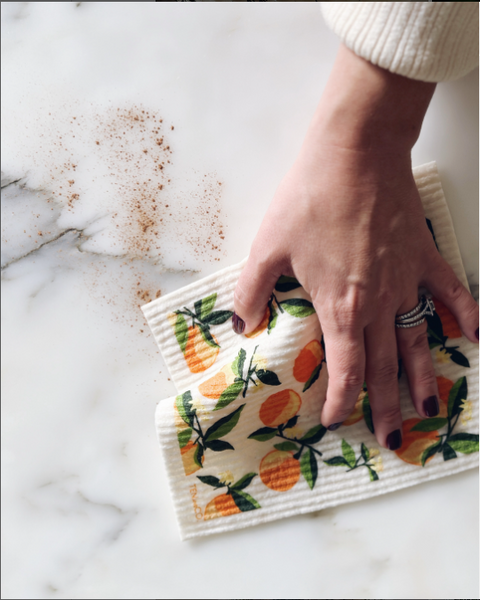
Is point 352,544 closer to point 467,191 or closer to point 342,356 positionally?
point 342,356

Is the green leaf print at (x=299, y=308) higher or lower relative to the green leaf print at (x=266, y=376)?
higher

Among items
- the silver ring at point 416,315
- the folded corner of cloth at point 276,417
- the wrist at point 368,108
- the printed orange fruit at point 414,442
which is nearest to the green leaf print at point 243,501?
the folded corner of cloth at point 276,417

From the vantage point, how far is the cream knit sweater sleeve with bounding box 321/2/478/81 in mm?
418

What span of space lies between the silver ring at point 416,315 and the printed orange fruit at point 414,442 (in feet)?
0.46

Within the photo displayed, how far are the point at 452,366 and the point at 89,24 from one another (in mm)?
680

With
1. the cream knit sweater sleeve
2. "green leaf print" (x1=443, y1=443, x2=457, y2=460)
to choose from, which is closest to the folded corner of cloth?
"green leaf print" (x1=443, y1=443, x2=457, y2=460)

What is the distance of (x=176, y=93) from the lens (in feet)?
1.95

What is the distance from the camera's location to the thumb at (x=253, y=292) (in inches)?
20.6

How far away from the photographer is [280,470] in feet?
1.95

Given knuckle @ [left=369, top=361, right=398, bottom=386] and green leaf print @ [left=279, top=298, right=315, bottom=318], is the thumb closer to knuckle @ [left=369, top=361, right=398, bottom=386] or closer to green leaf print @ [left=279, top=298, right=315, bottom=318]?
green leaf print @ [left=279, top=298, right=315, bottom=318]

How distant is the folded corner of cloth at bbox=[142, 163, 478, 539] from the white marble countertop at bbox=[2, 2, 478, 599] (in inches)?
1.6

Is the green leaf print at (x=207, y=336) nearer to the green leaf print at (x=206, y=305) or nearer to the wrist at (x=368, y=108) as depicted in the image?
the green leaf print at (x=206, y=305)

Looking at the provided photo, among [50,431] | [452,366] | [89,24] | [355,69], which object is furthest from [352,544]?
[89,24]

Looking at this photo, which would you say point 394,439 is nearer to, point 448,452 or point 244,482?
point 448,452
